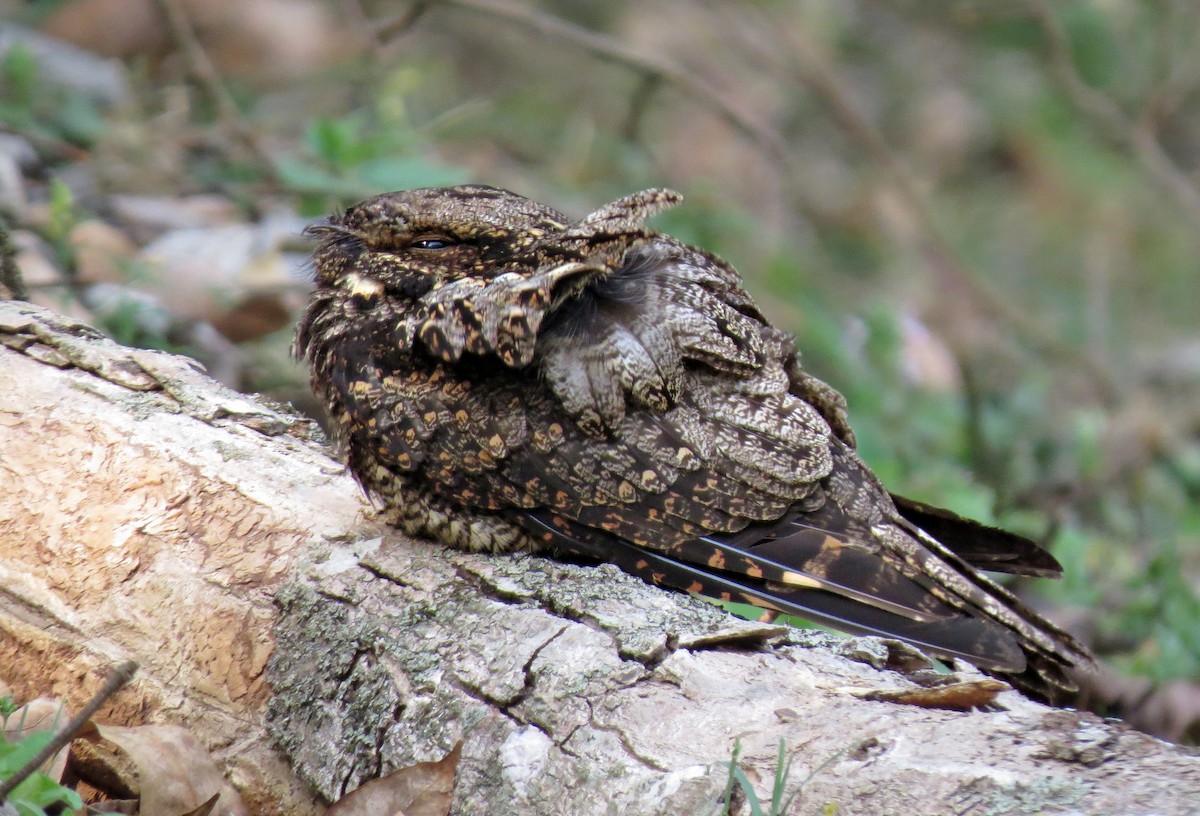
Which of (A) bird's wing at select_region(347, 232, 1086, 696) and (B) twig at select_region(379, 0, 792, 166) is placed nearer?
(A) bird's wing at select_region(347, 232, 1086, 696)

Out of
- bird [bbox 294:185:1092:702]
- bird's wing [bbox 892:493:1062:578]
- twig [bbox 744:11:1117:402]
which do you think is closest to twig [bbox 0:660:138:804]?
A: bird [bbox 294:185:1092:702]

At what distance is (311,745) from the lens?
2.13 metres

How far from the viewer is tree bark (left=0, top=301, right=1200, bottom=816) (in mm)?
1764

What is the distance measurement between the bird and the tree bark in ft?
0.48

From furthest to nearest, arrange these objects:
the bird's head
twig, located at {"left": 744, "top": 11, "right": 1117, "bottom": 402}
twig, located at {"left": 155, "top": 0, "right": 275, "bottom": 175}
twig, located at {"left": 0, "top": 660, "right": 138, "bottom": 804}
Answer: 1. twig, located at {"left": 744, "top": 11, "right": 1117, "bottom": 402}
2. twig, located at {"left": 155, "top": 0, "right": 275, "bottom": 175}
3. the bird's head
4. twig, located at {"left": 0, "top": 660, "right": 138, "bottom": 804}

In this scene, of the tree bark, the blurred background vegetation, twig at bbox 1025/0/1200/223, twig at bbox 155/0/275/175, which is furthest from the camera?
twig at bbox 1025/0/1200/223

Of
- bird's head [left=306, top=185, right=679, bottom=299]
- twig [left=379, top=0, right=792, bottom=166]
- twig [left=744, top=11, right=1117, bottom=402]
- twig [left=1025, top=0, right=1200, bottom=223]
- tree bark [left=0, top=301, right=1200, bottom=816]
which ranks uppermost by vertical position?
twig [left=1025, top=0, right=1200, bottom=223]

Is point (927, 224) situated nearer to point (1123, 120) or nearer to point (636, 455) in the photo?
point (1123, 120)

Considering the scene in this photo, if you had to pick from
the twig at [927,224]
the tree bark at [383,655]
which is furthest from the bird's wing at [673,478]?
the twig at [927,224]

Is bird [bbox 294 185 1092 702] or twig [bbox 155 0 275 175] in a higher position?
twig [bbox 155 0 275 175]

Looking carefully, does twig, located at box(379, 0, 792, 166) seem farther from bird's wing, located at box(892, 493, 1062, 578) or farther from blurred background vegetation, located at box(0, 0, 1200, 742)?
bird's wing, located at box(892, 493, 1062, 578)

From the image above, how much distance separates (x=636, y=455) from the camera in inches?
98.6

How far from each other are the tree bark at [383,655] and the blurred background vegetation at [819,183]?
923 mm

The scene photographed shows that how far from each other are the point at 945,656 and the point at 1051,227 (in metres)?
8.56
